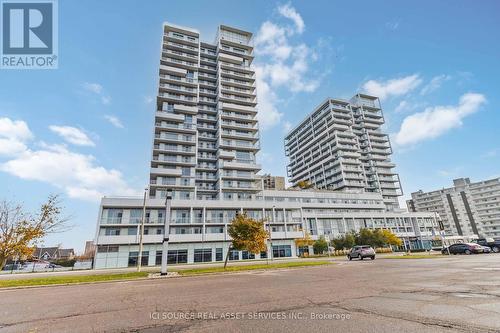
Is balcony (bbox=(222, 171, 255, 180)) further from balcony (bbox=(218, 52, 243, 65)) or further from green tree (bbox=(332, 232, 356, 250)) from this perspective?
balcony (bbox=(218, 52, 243, 65))

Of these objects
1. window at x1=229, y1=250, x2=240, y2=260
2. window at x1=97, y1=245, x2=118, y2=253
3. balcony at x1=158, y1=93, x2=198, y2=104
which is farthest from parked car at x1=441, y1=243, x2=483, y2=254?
balcony at x1=158, y1=93, x2=198, y2=104

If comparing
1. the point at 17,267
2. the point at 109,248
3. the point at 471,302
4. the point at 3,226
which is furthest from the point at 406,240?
the point at 17,267

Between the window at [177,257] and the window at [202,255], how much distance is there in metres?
2.03

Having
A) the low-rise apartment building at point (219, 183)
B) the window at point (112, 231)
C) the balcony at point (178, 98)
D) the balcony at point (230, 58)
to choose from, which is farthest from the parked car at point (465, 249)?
the balcony at point (230, 58)

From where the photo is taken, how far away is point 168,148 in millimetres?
Result: 60156

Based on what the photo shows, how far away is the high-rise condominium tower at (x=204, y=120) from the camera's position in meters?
59.7

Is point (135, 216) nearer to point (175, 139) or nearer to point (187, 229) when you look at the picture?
point (187, 229)

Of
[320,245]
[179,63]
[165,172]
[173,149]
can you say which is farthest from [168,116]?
[320,245]

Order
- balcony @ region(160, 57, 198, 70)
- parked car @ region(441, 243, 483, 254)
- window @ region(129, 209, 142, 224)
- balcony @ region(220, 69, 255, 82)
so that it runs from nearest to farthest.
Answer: parked car @ region(441, 243, 483, 254) → window @ region(129, 209, 142, 224) → balcony @ region(160, 57, 198, 70) → balcony @ region(220, 69, 255, 82)

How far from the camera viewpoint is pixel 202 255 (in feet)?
159

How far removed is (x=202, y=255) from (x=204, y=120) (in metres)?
36.9

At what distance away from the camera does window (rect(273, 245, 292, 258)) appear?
172ft

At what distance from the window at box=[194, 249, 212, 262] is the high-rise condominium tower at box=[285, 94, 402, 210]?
65348 millimetres

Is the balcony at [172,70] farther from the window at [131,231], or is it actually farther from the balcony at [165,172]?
the window at [131,231]
